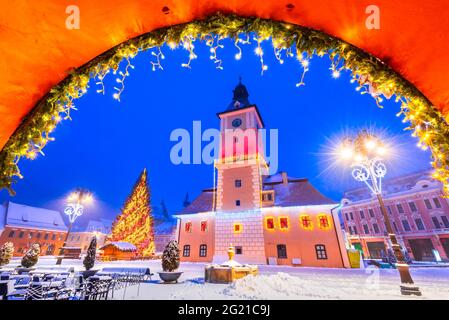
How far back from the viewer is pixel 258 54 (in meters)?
2.78

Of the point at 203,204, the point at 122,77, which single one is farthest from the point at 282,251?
the point at 122,77

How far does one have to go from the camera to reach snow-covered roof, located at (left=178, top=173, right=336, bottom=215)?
73.7 ft

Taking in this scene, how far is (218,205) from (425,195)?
112ft

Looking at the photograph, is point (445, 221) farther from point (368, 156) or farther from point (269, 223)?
point (368, 156)

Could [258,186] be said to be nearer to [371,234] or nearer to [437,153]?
[437,153]

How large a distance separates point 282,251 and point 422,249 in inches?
1091

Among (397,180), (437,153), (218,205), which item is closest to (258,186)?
(218,205)

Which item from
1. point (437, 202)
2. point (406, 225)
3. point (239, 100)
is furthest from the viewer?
point (406, 225)

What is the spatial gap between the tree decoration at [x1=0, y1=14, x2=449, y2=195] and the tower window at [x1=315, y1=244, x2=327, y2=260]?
835 inches

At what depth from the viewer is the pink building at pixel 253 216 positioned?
20.8m

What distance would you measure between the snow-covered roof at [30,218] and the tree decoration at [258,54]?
5101 cm

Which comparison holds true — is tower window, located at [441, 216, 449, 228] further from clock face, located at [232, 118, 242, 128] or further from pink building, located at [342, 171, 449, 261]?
clock face, located at [232, 118, 242, 128]

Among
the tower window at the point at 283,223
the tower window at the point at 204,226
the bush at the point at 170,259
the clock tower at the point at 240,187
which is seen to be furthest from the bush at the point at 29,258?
the tower window at the point at 283,223

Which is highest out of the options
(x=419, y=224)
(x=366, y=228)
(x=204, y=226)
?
(x=366, y=228)
